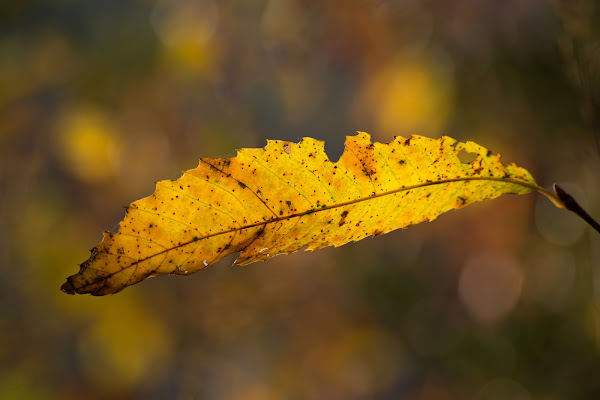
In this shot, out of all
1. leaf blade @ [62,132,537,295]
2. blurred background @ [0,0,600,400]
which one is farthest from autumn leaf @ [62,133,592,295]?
blurred background @ [0,0,600,400]

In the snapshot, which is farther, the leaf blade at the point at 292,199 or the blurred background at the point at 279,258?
the blurred background at the point at 279,258

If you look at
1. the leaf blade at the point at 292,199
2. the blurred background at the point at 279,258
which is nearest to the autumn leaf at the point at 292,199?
the leaf blade at the point at 292,199

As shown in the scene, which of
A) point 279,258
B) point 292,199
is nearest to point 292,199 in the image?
point 292,199

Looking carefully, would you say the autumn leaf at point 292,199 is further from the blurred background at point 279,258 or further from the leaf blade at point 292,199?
the blurred background at point 279,258

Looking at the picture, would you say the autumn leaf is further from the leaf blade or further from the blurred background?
the blurred background

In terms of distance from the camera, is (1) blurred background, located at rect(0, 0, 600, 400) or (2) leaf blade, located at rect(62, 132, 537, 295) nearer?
(2) leaf blade, located at rect(62, 132, 537, 295)
